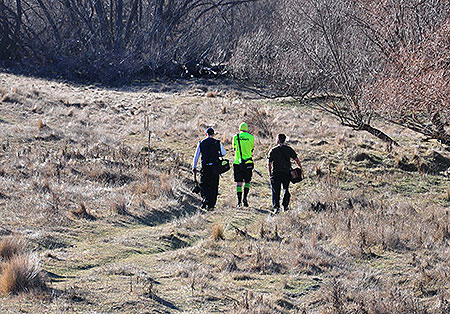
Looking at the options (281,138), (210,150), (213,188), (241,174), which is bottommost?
(213,188)

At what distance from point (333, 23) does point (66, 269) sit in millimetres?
10674

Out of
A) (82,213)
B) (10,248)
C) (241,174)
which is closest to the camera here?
(10,248)

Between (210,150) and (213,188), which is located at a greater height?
(210,150)

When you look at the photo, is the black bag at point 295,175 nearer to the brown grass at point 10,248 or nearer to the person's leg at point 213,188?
the person's leg at point 213,188

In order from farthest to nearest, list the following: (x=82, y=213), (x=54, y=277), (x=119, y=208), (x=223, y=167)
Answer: (x=223, y=167) < (x=119, y=208) < (x=82, y=213) < (x=54, y=277)

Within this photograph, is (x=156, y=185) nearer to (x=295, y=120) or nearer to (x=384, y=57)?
(x=384, y=57)

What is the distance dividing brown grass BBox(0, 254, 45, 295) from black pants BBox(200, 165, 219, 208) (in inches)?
201

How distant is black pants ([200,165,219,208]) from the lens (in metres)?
11.2

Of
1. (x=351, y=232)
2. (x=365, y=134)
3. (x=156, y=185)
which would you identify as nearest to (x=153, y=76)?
(x=365, y=134)

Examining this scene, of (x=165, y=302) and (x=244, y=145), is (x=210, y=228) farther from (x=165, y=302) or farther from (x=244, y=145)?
(x=165, y=302)

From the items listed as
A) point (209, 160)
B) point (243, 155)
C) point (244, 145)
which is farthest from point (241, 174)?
point (209, 160)

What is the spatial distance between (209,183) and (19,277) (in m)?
5.46

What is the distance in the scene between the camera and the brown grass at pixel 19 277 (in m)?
6.12

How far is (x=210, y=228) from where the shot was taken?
1000cm
